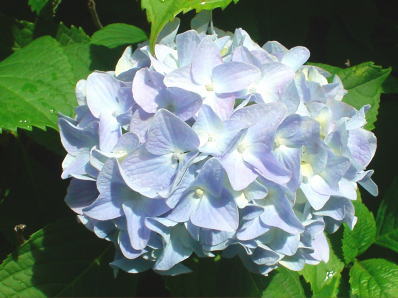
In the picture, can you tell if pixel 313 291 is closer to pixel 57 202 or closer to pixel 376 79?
pixel 376 79

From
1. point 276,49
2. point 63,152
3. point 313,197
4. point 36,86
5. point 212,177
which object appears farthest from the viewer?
point 63,152

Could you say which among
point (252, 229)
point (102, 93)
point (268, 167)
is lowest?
point (252, 229)

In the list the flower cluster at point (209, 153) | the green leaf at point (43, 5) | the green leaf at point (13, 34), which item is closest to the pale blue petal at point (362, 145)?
the flower cluster at point (209, 153)

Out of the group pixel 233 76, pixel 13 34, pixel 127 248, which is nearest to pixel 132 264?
pixel 127 248

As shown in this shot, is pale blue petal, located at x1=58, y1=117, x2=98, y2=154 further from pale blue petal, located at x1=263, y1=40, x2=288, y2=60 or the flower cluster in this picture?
pale blue petal, located at x1=263, y1=40, x2=288, y2=60

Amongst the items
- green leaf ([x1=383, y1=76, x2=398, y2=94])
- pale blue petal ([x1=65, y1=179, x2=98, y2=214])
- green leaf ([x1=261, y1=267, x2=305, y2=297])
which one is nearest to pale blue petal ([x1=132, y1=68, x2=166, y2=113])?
pale blue petal ([x1=65, y1=179, x2=98, y2=214])

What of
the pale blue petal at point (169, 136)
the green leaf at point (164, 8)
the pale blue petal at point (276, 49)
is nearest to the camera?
the pale blue petal at point (169, 136)

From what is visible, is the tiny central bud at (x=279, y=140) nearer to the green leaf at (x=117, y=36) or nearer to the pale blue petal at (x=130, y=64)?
the pale blue petal at (x=130, y=64)

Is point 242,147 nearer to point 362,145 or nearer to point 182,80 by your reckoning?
point 182,80
